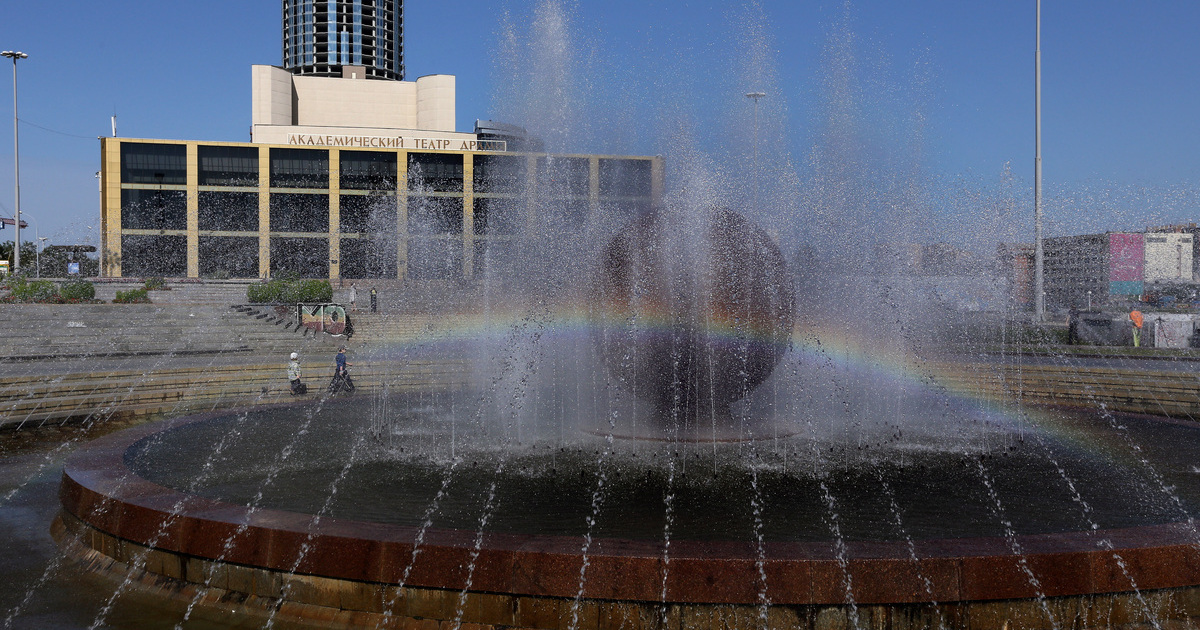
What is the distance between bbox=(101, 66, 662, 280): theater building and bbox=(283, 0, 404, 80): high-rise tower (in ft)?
216

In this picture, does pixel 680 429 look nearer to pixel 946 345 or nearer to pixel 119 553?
pixel 119 553

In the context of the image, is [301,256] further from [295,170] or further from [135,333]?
[135,333]

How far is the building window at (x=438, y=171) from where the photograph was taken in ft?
203

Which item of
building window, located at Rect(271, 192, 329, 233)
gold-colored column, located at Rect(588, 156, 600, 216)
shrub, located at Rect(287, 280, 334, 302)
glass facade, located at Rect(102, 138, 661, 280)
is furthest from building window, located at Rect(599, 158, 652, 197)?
building window, located at Rect(271, 192, 329, 233)

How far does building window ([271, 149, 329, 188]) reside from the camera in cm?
6022

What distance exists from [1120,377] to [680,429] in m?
11.3

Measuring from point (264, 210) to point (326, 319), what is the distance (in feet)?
116

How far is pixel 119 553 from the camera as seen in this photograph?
5746 mm

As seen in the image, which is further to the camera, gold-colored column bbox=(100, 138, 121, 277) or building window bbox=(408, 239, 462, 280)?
gold-colored column bbox=(100, 138, 121, 277)

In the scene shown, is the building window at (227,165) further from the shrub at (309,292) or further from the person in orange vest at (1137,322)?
the person in orange vest at (1137,322)

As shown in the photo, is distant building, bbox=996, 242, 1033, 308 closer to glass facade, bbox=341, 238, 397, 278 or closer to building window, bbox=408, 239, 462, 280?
building window, bbox=408, 239, 462, 280

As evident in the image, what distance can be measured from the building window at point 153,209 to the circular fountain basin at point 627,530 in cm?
5473

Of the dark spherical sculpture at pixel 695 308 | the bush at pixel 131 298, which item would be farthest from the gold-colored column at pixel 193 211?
the dark spherical sculpture at pixel 695 308

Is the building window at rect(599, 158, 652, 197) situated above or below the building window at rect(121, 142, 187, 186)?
below
